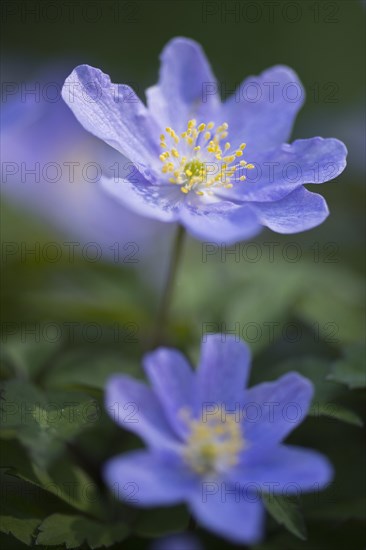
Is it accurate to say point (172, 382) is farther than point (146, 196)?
No

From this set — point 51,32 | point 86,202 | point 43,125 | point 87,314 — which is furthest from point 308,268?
point 51,32

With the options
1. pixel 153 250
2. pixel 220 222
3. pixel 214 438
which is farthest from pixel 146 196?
pixel 153 250

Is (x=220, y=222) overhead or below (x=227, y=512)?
overhead

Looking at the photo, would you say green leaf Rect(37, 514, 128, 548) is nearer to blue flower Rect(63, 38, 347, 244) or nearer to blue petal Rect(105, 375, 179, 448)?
blue petal Rect(105, 375, 179, 448)

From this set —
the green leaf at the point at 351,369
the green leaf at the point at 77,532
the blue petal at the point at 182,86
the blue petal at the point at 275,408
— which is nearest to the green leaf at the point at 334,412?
the green leaf at the point at 351,369

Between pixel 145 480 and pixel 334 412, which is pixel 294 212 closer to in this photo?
pixel 334 412

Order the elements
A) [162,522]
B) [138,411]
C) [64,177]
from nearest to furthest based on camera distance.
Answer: [138,411] < [162,522] < [64,177]

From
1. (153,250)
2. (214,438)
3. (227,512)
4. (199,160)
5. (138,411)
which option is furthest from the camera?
(153,250)

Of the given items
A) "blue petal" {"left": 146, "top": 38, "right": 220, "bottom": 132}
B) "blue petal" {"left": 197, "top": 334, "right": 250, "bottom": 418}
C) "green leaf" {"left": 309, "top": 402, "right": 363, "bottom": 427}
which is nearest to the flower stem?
"blue petal" {"left": 146, "top": 38, "right": 220, "bottom": 132}
